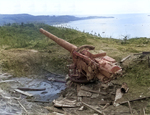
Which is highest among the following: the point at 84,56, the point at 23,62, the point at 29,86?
the point at 84,56

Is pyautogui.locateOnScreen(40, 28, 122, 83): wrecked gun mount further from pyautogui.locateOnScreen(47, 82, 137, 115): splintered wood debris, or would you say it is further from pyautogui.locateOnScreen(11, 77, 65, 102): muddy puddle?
pyautogui.locateOnScreen(11, 77, 65, 102): muddy puddle

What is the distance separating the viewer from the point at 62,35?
16.6 m

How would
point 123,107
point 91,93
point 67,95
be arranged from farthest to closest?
point 67,95 → point 91,93 → point 123,107

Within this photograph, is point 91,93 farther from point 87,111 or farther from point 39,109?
point 39,109

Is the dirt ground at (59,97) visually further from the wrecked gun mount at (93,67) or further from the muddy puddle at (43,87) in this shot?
the wrecked gun mount at (93,67)

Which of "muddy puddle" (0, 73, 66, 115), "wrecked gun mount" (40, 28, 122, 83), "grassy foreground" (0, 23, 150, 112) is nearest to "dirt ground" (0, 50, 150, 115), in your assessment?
"muddy puddle" (0, 73, 66, 115)

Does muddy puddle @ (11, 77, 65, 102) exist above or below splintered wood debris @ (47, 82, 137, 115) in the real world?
below

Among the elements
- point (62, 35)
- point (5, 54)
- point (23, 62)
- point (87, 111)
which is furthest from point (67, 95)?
point (62, 35)

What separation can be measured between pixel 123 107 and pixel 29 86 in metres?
4.95

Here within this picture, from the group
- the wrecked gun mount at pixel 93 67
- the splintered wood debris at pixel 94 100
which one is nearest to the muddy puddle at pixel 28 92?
the splintered wood debris at pixel 94 100

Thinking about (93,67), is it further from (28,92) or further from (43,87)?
(28,92)

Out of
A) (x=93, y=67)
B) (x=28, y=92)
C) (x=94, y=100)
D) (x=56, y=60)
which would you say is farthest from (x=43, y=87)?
(x=93, y=67)

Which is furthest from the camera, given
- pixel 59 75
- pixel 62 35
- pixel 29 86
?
pixel 62 35

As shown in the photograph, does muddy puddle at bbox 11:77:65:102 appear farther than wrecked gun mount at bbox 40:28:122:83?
Yes
